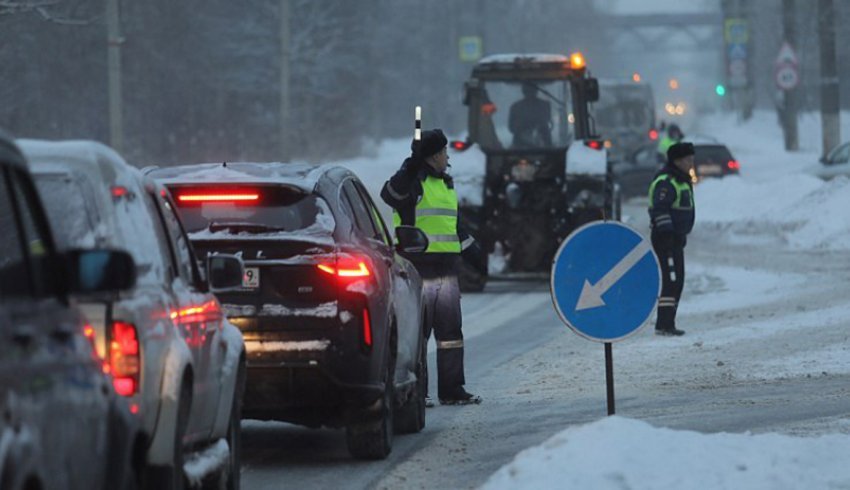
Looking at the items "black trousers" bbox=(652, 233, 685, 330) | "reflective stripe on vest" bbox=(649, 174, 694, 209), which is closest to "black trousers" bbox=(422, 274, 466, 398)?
"black trousers" bbox=(652, 233, 685, 330)

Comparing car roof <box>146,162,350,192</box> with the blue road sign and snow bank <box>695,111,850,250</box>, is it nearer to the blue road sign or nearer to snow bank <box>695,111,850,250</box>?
the blue road sign

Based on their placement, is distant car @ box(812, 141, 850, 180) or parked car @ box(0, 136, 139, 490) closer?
parked car @ box(0, 136, 139, 490)

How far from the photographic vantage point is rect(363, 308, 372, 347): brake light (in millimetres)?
10602

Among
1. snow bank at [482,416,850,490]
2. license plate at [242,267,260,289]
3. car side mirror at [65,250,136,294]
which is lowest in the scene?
snow bank at [482,416,850,490]

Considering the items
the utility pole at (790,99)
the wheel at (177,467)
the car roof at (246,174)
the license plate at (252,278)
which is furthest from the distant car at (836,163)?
the wheel at (177,467)

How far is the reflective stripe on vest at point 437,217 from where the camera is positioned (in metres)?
13.8

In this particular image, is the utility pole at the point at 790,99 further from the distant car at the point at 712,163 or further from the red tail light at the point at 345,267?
the red tail light at the point at 345,267

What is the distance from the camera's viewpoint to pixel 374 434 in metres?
11.0

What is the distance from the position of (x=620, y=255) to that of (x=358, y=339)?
1.67m

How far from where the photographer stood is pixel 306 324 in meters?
10.5

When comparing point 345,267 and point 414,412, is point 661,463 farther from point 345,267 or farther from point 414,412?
point 414,412

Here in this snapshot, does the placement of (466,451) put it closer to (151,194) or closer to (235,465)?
(235,465)

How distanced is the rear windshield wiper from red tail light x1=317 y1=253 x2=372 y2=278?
14.5 inches

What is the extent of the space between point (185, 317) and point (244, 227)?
2.52 meters
